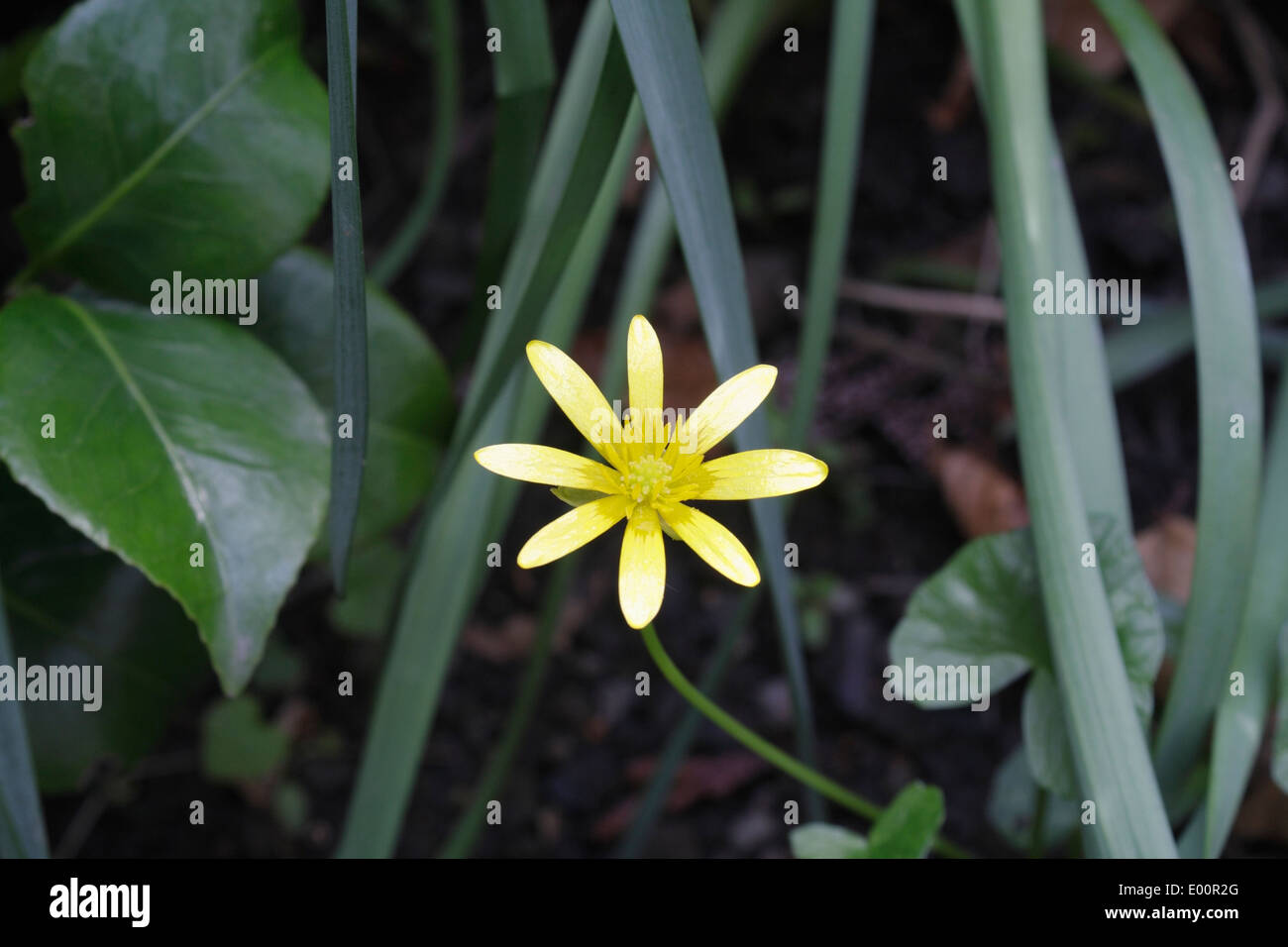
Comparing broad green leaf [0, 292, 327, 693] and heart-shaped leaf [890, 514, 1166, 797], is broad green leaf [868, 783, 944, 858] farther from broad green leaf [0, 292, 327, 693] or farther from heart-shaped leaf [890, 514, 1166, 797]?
broad green leaf [0, 292, 327, 693]

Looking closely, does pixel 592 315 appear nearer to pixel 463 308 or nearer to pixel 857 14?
pixel 463 308

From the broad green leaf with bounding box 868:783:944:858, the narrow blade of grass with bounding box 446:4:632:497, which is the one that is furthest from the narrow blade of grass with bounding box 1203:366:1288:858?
the narrow blade of grass with bounding box 446:4:632:497

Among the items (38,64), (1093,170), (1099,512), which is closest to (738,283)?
(1099,512)

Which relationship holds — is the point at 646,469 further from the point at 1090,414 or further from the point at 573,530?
the point at 1090,414

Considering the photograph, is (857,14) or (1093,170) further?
(1093,170)

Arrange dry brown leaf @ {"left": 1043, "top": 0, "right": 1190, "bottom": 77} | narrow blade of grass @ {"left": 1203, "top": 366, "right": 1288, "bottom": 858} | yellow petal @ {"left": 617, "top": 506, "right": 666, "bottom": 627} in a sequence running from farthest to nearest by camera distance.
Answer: dry brown leaf @ {"left": 1043, "top": 0, "right": 1190, "bottom": 77}
narrow blade of grass @ {"left": 1203, "top": 366, "right": 1288, "bottom": 858}
yellow petal @ {"left": 617, "top": 506, "right": 666, "bottom": 627}
